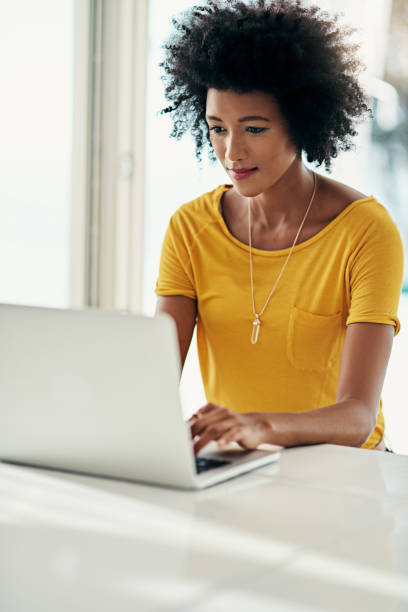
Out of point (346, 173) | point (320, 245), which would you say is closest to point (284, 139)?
point (320, 245)

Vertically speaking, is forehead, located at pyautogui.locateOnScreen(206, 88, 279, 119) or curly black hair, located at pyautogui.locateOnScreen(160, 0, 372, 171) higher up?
curly black hair, located at pyautogui.locateOnScreen(160, 0, 372, 171)

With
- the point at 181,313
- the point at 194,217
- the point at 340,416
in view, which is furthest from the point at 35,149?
the point at 340,416

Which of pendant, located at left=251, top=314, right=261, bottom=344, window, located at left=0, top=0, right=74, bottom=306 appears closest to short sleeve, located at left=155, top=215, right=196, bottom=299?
pendant, located at left=251, top=314, right=261, bottom=344

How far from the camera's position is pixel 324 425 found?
→ 1.23 meters

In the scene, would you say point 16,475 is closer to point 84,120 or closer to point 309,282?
point 309,282

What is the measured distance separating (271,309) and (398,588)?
983 mm

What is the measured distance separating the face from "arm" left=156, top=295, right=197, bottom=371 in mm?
287

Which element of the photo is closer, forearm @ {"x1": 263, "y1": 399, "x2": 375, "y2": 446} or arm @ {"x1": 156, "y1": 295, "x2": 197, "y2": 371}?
forearm @ {"x1": 263, "y1": 399, "x2": 375, "y2": 446}

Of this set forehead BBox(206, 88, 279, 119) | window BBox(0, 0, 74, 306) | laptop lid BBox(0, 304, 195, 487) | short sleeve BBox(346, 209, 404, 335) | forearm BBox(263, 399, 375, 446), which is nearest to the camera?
laptop lid BBox(0, 304, 195, 487)

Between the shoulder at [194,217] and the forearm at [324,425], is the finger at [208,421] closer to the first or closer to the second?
the forearm at [324,425]

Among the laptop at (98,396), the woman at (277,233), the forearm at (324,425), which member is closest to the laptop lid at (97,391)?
the laptop at (98,396)

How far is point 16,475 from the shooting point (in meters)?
1.02

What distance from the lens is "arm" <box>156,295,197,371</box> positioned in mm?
1708

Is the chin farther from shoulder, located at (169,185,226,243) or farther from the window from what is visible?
the window
